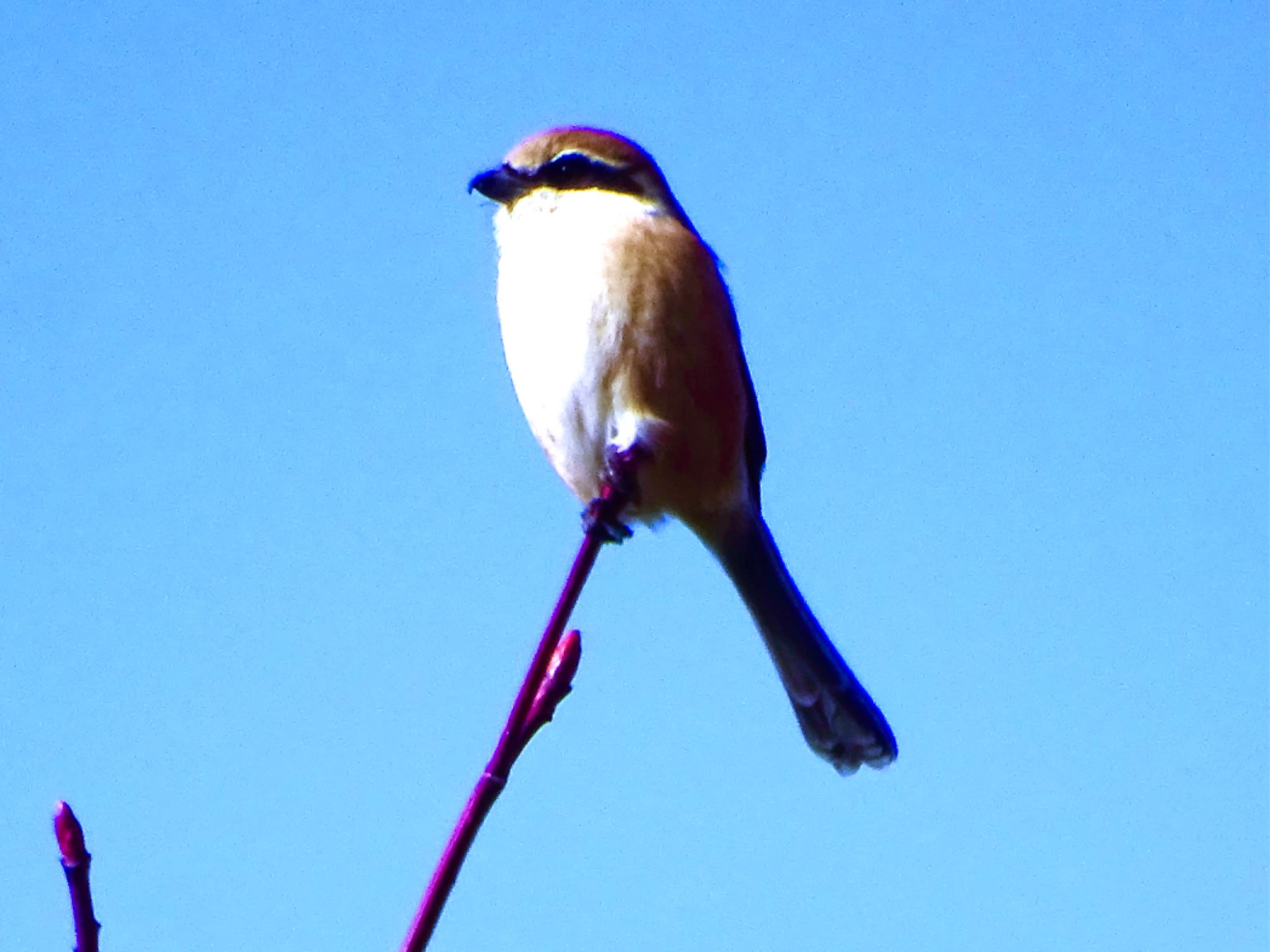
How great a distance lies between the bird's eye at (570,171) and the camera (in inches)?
147

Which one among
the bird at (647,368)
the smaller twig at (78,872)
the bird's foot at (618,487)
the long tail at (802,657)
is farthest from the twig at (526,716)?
the long tail at (802,657)

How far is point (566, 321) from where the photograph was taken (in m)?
3.35

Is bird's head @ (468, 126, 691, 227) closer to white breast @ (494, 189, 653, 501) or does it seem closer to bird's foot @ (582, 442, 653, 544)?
white breast @ (494, 189, 653, 501)

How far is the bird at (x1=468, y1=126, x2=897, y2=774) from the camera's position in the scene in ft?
10.9

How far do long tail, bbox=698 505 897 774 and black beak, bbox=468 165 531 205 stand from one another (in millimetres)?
979

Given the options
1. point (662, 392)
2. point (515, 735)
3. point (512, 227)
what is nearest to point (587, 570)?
point (515, 735)

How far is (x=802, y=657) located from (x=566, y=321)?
1.16m

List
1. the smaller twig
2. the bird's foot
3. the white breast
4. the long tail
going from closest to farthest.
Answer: the smaller twig → the bird's foot → the white breast → the long tail

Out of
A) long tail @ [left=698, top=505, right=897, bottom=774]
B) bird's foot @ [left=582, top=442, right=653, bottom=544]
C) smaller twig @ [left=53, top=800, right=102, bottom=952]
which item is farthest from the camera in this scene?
long tail @ [left=698, top=505, right=897, bottom=774]

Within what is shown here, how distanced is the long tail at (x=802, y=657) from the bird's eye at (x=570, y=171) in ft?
3.05

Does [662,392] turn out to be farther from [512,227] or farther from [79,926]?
[79,926]

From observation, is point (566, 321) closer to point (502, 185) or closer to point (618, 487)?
point (502, 185)

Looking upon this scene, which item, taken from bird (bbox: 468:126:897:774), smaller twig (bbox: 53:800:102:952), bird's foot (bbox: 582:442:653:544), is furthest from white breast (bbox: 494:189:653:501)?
smaller twig (bbox: 53:800:102:952)

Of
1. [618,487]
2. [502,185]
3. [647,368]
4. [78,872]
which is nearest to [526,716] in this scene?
[78,872]
